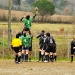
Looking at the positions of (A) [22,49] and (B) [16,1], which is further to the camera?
(B) [16,1]

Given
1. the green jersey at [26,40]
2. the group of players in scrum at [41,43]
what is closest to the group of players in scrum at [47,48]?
the group of players in scrum at [41,43]

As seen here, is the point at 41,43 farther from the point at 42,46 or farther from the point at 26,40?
the point at 26,40

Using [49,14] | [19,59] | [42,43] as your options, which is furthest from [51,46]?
[49,14]

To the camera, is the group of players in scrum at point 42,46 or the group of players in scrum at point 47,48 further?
the group of players in scrum at point 47,48

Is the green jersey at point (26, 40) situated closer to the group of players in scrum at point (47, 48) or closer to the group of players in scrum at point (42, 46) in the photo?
the group of players in scrum at point (42, 46)

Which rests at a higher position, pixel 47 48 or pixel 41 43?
pixel 41 43

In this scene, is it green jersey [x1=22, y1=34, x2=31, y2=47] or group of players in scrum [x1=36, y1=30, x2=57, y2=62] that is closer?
green jersey [x1=22, y1=34, x2=31, y2=47]

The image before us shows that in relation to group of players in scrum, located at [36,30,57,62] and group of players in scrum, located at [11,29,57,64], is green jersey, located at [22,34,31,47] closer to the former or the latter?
group of players in scrum, located at [11,29,57,64]

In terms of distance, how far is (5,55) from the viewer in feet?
113

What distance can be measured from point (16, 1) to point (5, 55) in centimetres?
9813

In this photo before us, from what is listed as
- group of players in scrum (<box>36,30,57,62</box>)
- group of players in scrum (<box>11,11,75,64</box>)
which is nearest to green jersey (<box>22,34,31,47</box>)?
group of players in scrum (<box>11,11,75,64</box>)

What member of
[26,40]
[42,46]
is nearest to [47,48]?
[42,46]

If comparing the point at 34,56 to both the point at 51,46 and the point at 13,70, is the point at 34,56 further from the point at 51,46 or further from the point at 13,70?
the point at 13,70

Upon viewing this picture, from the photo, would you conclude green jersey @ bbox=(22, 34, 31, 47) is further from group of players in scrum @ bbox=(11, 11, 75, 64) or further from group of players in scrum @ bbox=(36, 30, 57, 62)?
group of players in scrum @ bbox=(36, 30, 57, 62)
